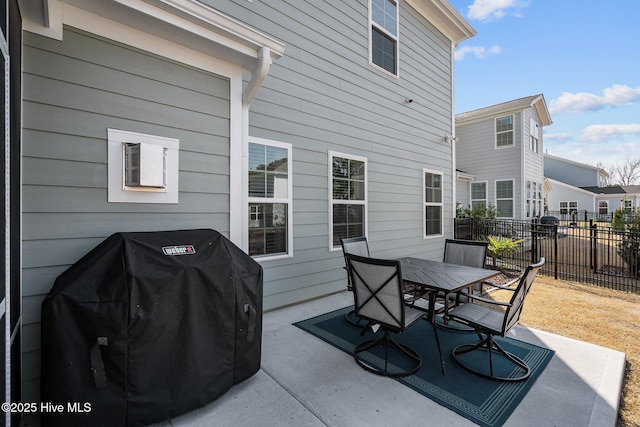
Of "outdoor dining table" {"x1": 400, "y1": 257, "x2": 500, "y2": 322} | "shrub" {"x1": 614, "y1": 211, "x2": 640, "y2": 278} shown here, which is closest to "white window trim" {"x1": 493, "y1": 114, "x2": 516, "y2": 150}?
"shrub" {"x1": 614, "y1": 211, "x2": 640, "y2": 278}

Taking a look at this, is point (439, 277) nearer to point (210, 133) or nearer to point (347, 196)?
point (347, 196)

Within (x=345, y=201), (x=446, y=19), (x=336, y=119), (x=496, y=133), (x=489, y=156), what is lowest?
(x=345, y=201)

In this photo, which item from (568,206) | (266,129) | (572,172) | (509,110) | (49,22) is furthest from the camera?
(572,172)

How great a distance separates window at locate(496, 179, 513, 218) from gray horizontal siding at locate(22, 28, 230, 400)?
12.4 meters

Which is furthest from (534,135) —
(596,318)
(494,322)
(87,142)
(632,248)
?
(87,142)

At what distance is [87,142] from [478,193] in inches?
529

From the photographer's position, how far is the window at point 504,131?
1177 cm

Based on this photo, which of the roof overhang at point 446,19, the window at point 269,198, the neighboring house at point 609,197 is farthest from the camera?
the neighboring house at point 609,197

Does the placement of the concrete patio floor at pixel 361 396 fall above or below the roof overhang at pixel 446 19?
below

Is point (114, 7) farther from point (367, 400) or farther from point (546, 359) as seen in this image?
point (546, 359)

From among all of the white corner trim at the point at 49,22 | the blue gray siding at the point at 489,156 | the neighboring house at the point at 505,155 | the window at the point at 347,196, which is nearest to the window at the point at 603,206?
the neighboring house at the point at 505,155

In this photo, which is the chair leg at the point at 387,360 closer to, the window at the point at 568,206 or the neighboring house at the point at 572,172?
the window at the point at 568,206

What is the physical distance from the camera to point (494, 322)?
2.52 metres

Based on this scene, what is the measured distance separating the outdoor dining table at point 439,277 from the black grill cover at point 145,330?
1.63 metres
